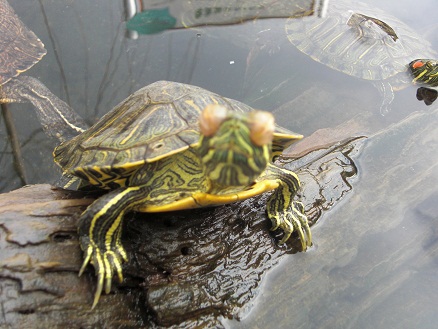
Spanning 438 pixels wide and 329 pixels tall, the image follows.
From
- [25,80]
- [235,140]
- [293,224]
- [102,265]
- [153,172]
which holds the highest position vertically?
[235,140]

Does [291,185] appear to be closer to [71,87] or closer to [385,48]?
[71,87]

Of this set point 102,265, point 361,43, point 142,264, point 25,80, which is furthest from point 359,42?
point 102,265

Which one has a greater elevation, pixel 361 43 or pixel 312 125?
pixel 361 43

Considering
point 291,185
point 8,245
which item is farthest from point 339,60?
point 8,245

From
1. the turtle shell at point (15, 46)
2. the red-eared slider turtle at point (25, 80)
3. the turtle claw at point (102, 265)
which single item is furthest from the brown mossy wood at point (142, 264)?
the turtle shell at point (15, 46)

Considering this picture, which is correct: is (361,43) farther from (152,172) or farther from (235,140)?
(235,140)

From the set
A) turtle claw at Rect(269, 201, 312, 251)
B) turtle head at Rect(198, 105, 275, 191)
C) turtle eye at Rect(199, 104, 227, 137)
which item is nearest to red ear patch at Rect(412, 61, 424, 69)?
turtle claw at Rect(269, 201, 312, 251)
